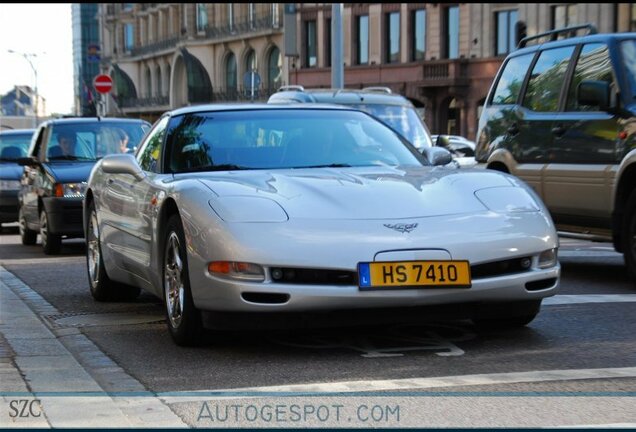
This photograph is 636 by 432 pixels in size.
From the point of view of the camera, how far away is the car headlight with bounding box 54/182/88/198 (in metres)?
14.1

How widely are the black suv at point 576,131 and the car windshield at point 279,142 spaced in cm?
216

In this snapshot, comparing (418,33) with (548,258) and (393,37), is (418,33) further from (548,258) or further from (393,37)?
(548,258)

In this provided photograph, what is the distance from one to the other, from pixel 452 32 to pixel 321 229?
163ft

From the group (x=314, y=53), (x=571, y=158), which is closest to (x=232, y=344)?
(x=571, y=158)

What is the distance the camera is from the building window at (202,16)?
269ft

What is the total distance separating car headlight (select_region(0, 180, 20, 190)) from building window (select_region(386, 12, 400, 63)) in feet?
130

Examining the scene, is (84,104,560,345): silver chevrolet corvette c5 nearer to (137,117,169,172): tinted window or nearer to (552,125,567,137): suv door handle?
(137,117,169,172): tinted window

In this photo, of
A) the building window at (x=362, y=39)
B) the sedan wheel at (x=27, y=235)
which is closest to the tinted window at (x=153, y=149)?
the sedan wheel at (x=27, y=235)

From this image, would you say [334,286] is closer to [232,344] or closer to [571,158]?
[232,344]

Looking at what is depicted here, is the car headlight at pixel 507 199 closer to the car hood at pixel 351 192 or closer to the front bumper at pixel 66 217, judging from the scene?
the car hood at pixel 351 192

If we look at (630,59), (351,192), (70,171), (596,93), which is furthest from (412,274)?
(70,171)

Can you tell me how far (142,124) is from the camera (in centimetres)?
1530

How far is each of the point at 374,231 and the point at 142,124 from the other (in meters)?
9.66

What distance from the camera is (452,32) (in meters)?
54.5
